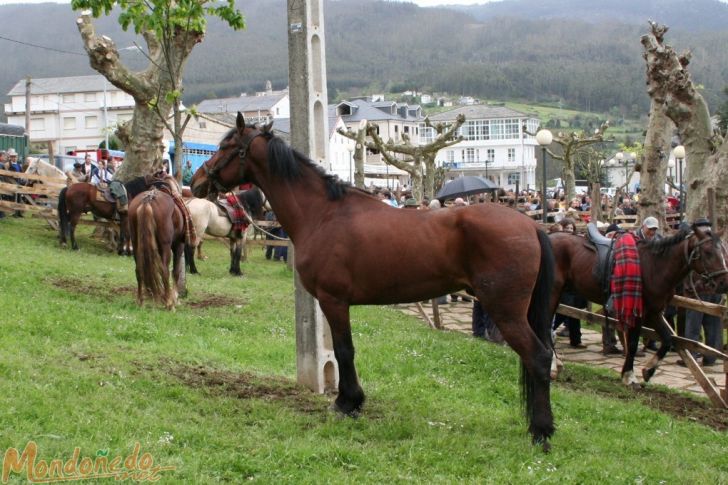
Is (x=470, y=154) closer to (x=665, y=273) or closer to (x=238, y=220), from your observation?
(x=238, y=220)

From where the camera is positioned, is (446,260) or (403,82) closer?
(446,260)

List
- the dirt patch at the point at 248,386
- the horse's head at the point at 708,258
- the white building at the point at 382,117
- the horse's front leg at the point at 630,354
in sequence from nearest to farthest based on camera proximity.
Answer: the dirt patch at the point at 248,386 < the horse's head at the point at 708,258 < the horse's front leg at the point at 630,354 < the white building at the point at 382,117

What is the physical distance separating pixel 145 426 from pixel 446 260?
8.86ft

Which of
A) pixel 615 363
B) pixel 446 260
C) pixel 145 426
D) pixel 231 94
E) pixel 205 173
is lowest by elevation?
pixel 615 363

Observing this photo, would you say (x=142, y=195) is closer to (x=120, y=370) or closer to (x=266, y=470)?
(x=120, y=370)

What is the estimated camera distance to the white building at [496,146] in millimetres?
102188

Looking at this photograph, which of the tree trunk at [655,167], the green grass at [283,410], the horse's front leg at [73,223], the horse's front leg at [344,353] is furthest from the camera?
the horse's front leg at [73,223]

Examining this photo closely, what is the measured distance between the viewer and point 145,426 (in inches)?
226

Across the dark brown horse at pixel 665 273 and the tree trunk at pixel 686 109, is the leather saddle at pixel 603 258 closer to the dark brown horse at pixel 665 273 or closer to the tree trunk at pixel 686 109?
the dark brown horse at pixel 665 273

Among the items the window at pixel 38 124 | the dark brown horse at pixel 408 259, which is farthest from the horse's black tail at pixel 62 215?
the window at pixel 38 124

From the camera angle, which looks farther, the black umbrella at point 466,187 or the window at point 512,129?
the window at point 512,129

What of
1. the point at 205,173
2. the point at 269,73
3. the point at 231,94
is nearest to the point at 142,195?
the point at 205,173

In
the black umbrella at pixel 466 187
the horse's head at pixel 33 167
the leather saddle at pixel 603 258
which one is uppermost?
the horse's head at pixel 33 167

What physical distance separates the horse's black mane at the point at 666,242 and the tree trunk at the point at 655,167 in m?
7.16
